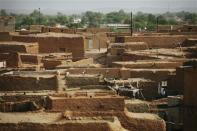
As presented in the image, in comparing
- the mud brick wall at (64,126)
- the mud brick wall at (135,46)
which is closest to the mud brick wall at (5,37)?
the mud brick wall at (135,46)

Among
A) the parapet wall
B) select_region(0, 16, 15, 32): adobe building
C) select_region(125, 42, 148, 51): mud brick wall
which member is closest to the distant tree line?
select_region(0, 16, 15, 32): adobe building

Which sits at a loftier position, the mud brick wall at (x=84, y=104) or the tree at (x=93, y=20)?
the mud brick wall at (x=84, y=104)

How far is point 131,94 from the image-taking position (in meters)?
21.1

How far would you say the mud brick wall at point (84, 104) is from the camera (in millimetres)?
16234

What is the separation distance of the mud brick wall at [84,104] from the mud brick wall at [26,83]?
4269 millimetres

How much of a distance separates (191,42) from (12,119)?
26.6m

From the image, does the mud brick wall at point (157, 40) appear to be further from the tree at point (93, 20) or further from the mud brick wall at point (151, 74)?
the tree at point (93, 20)

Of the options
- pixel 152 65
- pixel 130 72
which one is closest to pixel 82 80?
pixel 130 72

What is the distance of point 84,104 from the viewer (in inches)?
643

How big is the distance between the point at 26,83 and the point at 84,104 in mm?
4908

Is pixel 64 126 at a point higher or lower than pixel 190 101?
higher

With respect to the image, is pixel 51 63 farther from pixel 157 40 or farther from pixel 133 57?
pixel 157 40

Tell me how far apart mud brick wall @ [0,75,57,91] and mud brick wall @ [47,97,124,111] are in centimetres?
427

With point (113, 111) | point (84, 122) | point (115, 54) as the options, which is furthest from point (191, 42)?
point (84, 122)
